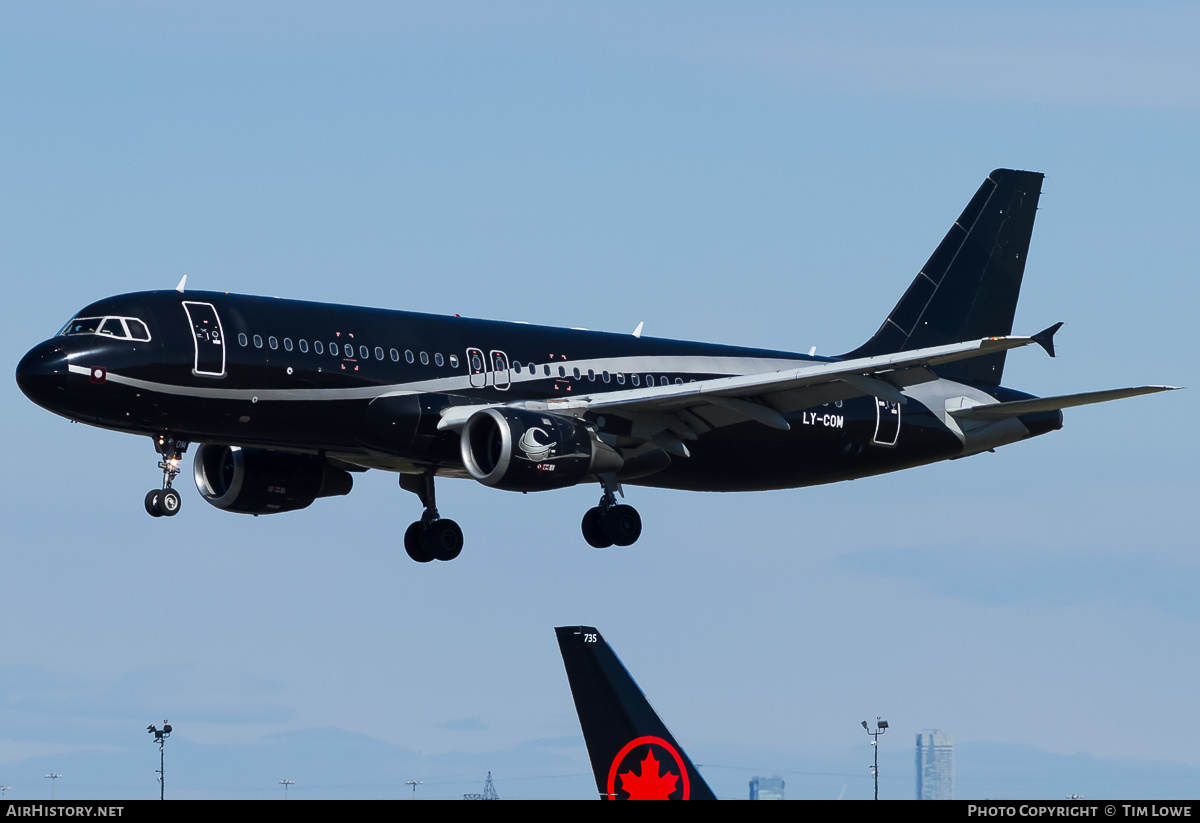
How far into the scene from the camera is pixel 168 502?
4562 cm

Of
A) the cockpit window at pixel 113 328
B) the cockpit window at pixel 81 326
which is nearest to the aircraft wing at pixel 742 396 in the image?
the cockpit window at pixel 113 328

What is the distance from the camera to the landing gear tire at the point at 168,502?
149ft

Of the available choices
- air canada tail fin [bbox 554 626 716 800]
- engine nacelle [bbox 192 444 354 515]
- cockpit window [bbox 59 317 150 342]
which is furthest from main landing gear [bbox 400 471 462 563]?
air canada tail fin [bbox 554 626 716 800]

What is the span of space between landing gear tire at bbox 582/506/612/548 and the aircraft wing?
259cm

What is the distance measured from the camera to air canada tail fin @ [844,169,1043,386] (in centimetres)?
6069

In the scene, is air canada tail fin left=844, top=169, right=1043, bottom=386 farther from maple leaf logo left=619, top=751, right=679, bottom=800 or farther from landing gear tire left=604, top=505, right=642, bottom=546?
maple leaf logo left=619, top=751, right=679, bottom=800

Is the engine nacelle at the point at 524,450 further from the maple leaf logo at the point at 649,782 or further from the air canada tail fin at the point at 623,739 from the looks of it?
the maple leaf logo at the point at 649,782

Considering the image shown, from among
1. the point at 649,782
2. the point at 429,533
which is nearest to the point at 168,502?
the point at 429,533

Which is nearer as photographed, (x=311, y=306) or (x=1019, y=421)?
(x=311, y=306)

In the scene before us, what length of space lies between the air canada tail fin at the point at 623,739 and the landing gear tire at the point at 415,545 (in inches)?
705
